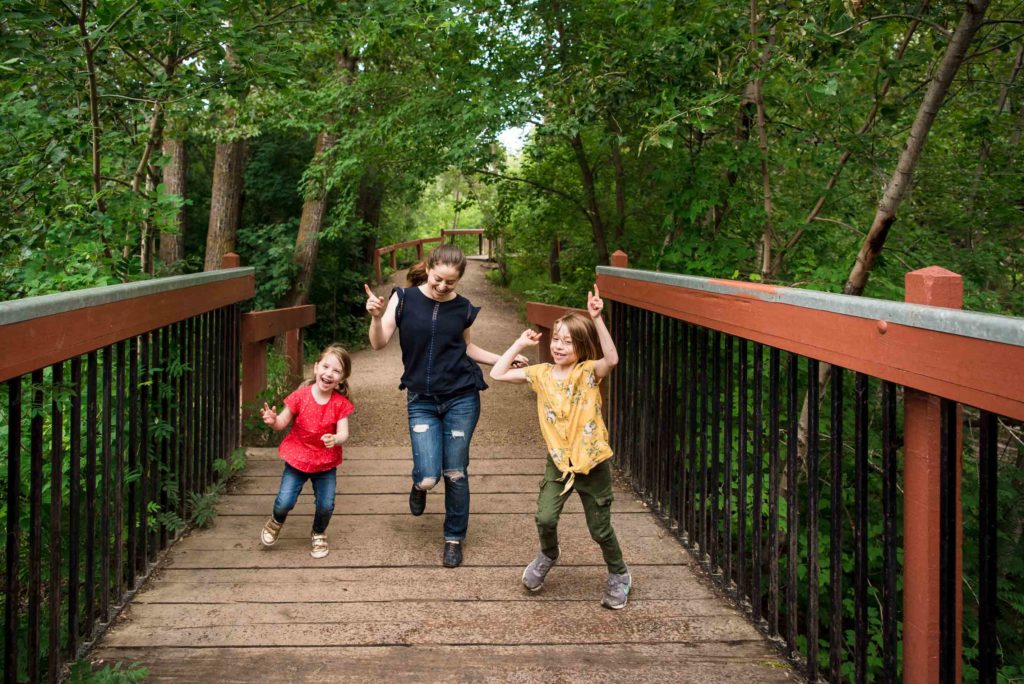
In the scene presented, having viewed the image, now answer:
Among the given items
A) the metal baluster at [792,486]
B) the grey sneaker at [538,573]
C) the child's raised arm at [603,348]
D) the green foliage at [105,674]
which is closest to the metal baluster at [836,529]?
the metal baluster at [792,486]

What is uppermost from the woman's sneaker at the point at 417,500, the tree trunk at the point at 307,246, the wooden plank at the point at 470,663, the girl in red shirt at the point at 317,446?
the tree trunk at the point at 307,246

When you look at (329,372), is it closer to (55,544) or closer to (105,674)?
(55,544)

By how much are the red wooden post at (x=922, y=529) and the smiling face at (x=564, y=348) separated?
1.43 metres

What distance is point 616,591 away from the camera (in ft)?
10.9

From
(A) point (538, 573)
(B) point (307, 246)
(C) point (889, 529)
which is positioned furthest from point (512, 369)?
(B) point (307, 246)

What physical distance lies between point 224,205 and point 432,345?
33.8 feet

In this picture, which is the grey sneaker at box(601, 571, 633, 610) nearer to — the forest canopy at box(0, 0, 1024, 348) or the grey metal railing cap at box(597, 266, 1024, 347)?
the grey metal railing cap at box(597, 266, 1024, 347)

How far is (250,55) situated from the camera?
455 centimetres

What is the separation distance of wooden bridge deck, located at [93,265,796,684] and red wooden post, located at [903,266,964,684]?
0.67 metres

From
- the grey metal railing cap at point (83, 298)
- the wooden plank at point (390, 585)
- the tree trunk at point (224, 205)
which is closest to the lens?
the grey metal railing cap at point (83, 298)

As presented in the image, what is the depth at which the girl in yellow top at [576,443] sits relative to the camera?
131 inches

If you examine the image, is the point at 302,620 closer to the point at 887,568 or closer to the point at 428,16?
the point at 887,568

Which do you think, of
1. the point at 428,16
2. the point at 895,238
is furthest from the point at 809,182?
the point at 428,16

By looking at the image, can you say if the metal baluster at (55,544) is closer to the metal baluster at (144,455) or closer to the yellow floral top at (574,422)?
the metal baluster at (144,455)
